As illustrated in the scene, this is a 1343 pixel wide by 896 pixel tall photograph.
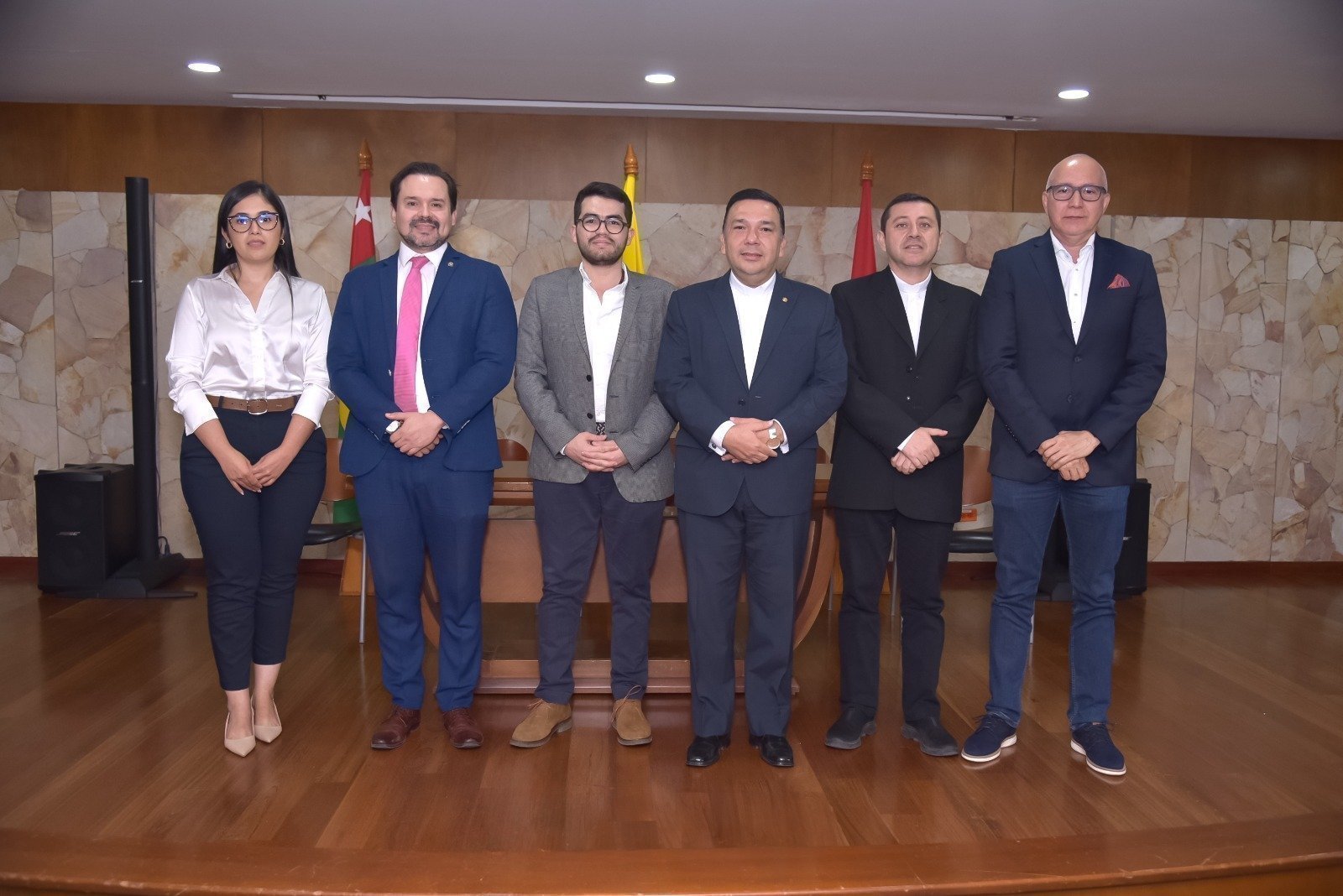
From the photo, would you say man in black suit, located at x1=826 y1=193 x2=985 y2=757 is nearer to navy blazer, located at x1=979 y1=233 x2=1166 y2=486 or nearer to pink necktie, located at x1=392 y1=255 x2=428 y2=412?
navy blazer, located at x1=979 y1=233 x2=1166 y2=486

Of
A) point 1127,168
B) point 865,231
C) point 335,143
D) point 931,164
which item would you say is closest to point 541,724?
point 865,231

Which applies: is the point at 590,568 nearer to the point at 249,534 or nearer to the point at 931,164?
the point at 249,534

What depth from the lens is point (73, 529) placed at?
222 inches

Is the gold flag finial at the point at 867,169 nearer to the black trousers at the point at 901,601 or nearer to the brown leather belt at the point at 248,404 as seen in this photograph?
the black trousers at the point at 901,601

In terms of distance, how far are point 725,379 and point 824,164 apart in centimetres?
354

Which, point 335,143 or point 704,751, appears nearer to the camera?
point 704,751

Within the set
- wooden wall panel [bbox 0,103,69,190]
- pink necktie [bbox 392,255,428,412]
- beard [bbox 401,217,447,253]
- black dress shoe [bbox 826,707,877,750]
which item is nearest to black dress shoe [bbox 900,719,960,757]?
black dress shoe [bbox 826,707,877,750]

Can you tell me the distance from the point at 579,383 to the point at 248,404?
1037 millimetres

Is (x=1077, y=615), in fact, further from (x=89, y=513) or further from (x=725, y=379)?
(x=89, y=513)

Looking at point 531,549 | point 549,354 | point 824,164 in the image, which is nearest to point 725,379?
point 549,354

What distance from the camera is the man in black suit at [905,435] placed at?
11.3 feet

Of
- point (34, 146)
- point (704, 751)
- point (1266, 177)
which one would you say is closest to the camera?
point (704, 751)

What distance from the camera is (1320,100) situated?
5605 millimetres

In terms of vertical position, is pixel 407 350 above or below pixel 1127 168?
below
